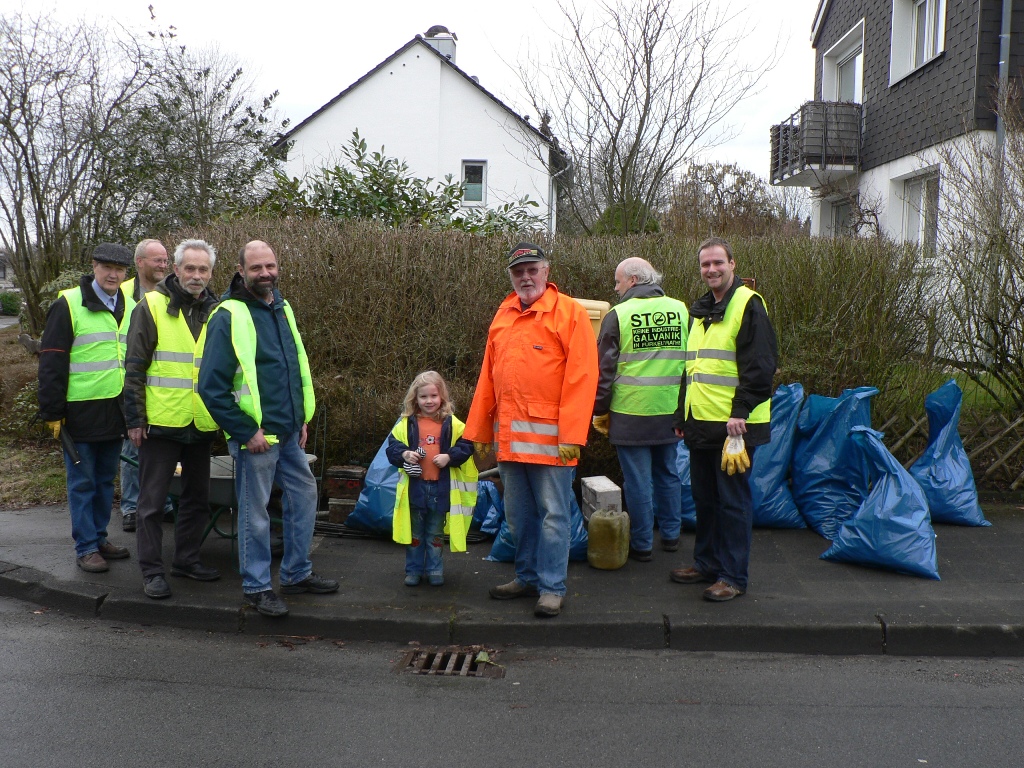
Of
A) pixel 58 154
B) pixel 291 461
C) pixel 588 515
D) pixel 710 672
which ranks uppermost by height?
pixel 58 154

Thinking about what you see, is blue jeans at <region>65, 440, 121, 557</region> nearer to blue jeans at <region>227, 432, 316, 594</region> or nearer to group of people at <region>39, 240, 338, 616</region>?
group of people at <region>39, 240, 338, 616</region>

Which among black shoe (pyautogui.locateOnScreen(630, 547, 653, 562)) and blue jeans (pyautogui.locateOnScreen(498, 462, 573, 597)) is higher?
blue jeans (pyautogui.locateOnScreen(498, 462, 573, 597))

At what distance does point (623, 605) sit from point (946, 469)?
10.0ft

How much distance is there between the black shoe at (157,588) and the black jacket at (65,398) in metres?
0.96

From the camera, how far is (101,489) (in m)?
5.52

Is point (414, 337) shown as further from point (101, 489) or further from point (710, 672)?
point (710, 672)

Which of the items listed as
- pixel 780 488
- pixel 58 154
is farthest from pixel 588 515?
pixel 58 154

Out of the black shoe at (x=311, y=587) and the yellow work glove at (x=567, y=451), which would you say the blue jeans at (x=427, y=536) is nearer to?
the black shoe at (x=311, y=587)

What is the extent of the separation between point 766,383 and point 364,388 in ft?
12.2

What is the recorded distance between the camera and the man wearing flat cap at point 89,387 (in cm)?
526

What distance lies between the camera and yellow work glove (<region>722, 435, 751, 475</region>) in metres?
4.69

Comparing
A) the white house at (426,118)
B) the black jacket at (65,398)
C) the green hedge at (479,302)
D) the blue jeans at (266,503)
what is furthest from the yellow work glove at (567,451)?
the white house at (426,118)

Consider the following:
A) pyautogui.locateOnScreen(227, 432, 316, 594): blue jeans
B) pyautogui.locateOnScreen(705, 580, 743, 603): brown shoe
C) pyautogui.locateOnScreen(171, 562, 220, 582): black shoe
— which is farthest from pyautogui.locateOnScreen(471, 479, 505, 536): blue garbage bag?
pyautogui.locateOnScreen(171, 562, 220, 582): black shoe

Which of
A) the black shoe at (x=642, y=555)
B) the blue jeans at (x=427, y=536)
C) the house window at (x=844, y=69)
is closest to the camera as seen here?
the blue jeans at (x=427, y=536)
